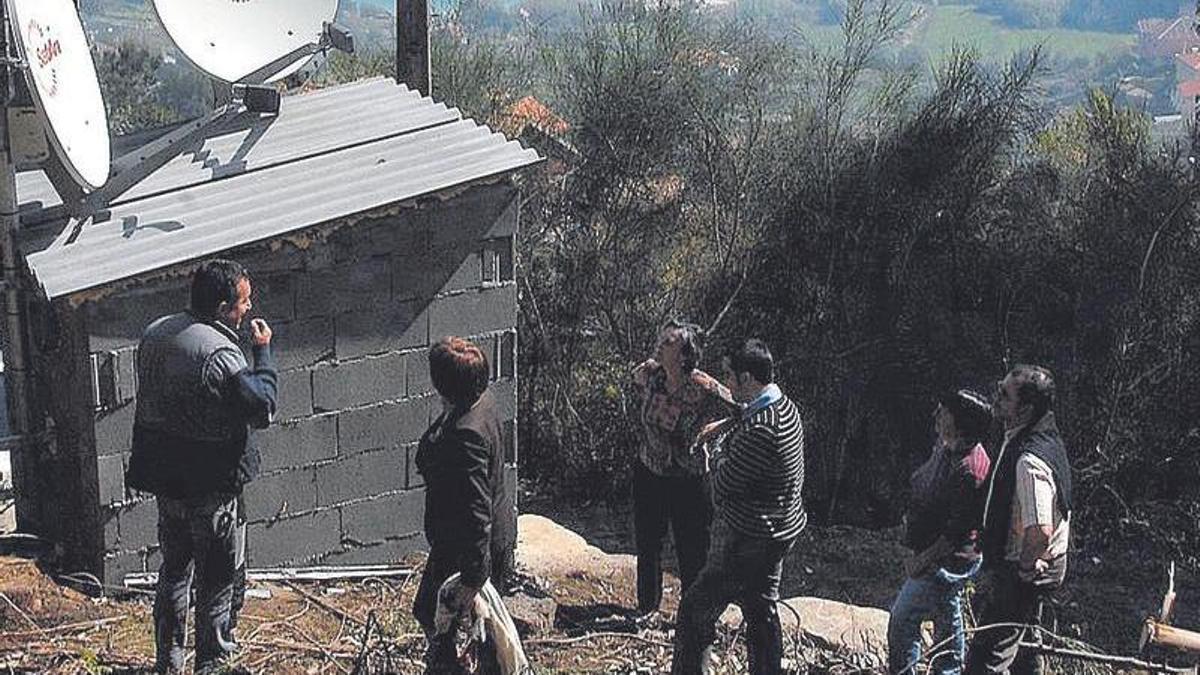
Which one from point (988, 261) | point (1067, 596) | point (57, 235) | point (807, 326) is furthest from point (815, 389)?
point (57, 235)

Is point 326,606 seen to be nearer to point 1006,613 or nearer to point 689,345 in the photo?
point 689,345

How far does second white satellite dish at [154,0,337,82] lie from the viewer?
712 cm

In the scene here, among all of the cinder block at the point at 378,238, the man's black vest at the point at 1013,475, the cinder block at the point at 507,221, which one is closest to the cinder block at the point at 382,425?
the cinder block at the point at 378,238

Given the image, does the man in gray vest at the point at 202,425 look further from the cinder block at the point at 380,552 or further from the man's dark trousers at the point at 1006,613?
the man's dark trousers at the point at 1006,613

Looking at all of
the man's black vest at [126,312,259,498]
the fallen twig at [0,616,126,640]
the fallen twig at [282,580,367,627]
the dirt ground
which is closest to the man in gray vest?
the man's black vest at [126,312,259,498]

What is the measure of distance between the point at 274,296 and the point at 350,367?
59cm

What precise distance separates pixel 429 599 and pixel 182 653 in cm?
107

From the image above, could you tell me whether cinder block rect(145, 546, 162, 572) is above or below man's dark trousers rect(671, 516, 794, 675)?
below

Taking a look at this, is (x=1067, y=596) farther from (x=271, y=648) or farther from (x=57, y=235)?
(x=57, y=235)

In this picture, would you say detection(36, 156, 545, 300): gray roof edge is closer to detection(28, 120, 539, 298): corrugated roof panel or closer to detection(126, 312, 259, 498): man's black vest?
detection(28, 120, 539, 298): corrugated roof panel

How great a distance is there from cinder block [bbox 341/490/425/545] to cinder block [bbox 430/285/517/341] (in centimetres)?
94

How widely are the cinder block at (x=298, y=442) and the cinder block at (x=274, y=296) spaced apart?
0.57 metres

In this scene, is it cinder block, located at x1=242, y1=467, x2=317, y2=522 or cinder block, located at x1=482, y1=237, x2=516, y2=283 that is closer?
cinder block, located at x1=242, y1=467, x2=317, y2=522

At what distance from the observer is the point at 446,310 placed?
23.7 ft
